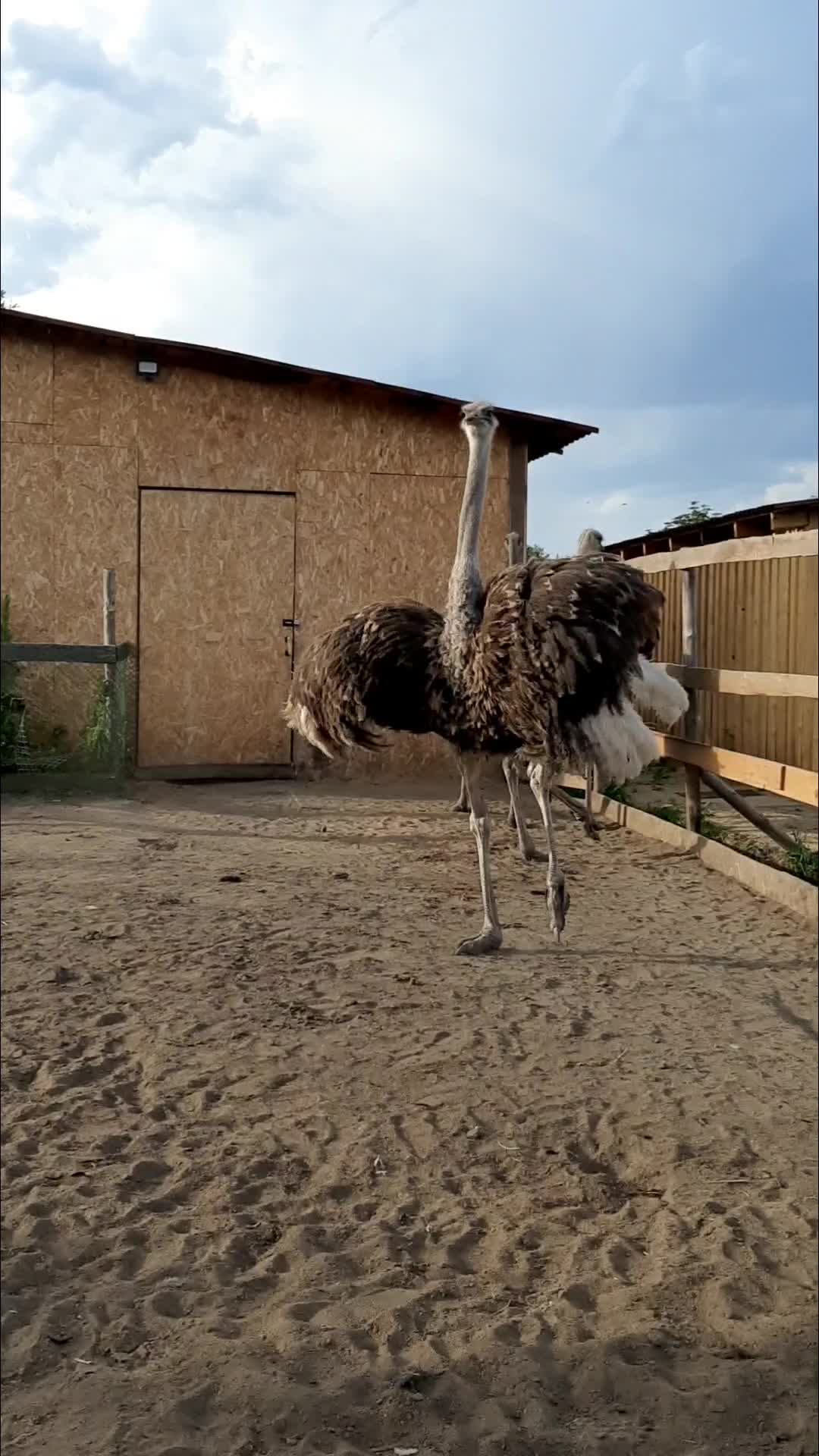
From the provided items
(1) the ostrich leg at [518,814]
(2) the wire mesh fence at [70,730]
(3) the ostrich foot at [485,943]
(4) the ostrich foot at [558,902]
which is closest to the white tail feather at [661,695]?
(4) the ostrich foot at [558,902]

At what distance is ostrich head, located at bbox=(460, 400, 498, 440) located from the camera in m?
1.33

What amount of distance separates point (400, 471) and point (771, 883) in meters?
2.04

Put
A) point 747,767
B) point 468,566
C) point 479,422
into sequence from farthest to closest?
1. point 747,767
2. point 468,566
3. point 479,422

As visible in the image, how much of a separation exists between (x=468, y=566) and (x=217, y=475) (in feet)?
14.2

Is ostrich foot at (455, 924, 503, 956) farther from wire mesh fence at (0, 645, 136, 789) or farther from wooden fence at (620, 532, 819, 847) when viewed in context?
wooden fence at (620, 532, 819, 847)

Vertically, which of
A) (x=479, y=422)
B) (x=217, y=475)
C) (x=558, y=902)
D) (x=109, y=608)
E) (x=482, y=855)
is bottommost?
(x=482, y=855)

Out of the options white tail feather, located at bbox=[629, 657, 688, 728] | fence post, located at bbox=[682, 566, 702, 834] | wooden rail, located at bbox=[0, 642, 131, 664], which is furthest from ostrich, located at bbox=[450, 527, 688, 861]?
wooden rail, located at bbox=[0, 642, 131, 664]

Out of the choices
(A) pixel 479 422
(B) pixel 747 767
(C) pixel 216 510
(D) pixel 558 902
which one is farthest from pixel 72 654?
(C) pixel 216 510

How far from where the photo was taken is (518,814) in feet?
14.6

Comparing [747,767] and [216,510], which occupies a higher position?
[216,510]

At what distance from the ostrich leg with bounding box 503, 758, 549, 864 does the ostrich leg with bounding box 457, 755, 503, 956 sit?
0.10m

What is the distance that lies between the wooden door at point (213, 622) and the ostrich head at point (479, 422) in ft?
8.25

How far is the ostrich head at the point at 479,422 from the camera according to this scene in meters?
1.33

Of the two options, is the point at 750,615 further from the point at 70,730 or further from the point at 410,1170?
the point at 70,730
